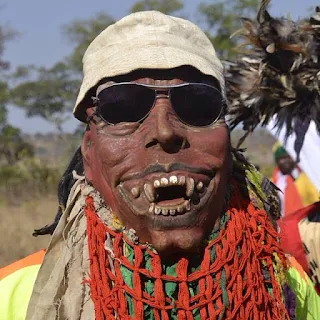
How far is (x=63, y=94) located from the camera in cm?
3111

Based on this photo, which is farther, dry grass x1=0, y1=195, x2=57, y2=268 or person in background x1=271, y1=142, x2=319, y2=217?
dry grass x1=0, y1=195, x2=57, y2=268

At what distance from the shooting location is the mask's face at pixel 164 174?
5.84ft

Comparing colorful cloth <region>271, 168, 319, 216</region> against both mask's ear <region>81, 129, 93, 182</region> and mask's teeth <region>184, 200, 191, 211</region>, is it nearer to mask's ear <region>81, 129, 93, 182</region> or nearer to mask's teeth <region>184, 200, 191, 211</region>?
mask's ear <region>81, 129, 93, 182</region>

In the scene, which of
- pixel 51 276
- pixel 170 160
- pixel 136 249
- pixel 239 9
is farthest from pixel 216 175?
pixel 239 9

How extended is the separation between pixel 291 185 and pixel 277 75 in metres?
4.62

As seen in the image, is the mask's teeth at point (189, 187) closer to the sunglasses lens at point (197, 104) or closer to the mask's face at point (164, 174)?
the mask's face at point (164, 174)

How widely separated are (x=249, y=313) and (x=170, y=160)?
19.1 inches

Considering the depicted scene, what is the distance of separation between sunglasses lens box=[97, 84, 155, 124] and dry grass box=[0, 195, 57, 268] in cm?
508

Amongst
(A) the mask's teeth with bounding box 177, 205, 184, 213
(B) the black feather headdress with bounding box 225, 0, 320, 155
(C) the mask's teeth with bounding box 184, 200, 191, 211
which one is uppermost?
(B) the black feather headdress with bounding box 225, 0, 320, 155

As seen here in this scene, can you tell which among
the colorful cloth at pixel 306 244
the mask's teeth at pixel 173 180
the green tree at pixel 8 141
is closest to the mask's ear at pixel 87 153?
the mask's teeth at pixel 173 180

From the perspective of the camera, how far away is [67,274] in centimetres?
197

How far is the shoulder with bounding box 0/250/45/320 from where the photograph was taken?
6.72ft

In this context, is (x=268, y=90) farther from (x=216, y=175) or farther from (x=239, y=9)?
(x=239, y=9)

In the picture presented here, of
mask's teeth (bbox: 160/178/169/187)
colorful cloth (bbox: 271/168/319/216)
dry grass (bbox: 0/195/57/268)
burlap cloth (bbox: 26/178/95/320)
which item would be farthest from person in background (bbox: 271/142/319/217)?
mask's teeth (bbox: 160/178/169/187)
